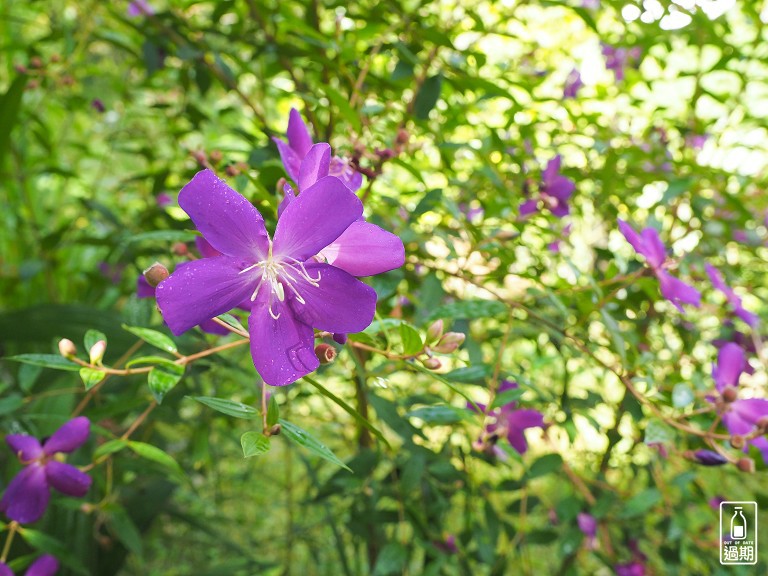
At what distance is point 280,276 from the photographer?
0.53m

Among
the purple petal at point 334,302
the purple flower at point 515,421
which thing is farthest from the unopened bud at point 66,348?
the purple flower at point 515,421

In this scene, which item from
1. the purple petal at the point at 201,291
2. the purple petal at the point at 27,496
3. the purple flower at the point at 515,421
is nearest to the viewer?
the purple petal at the point at 201,291

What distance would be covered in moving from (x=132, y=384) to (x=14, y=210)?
33.4 inches

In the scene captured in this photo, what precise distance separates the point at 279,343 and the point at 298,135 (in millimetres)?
222

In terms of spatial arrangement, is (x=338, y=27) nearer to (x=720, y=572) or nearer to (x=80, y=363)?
(x=80, y=363)

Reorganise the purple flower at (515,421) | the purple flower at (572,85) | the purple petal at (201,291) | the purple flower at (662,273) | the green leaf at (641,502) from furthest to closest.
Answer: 1. the purple flower at (572,85)
2. the green leaf at (641,502)
3. the purple flower at (515,421)
4. the purple flower at (662,273)
5. the purple petal at (201,291)

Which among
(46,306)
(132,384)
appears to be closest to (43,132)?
(46,306)

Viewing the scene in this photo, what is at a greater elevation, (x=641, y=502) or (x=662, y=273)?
(x=662, y=273)

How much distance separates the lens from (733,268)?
1.46m

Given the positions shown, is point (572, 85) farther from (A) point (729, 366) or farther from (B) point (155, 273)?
(B) point (155, 273)

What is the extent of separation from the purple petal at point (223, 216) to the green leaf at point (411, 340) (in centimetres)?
15

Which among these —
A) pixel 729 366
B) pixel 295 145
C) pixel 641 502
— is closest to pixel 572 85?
pixel 729 366

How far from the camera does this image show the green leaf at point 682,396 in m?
0.82

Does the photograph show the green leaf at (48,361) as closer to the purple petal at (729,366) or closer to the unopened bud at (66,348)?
the unopened bud at (66,348)
